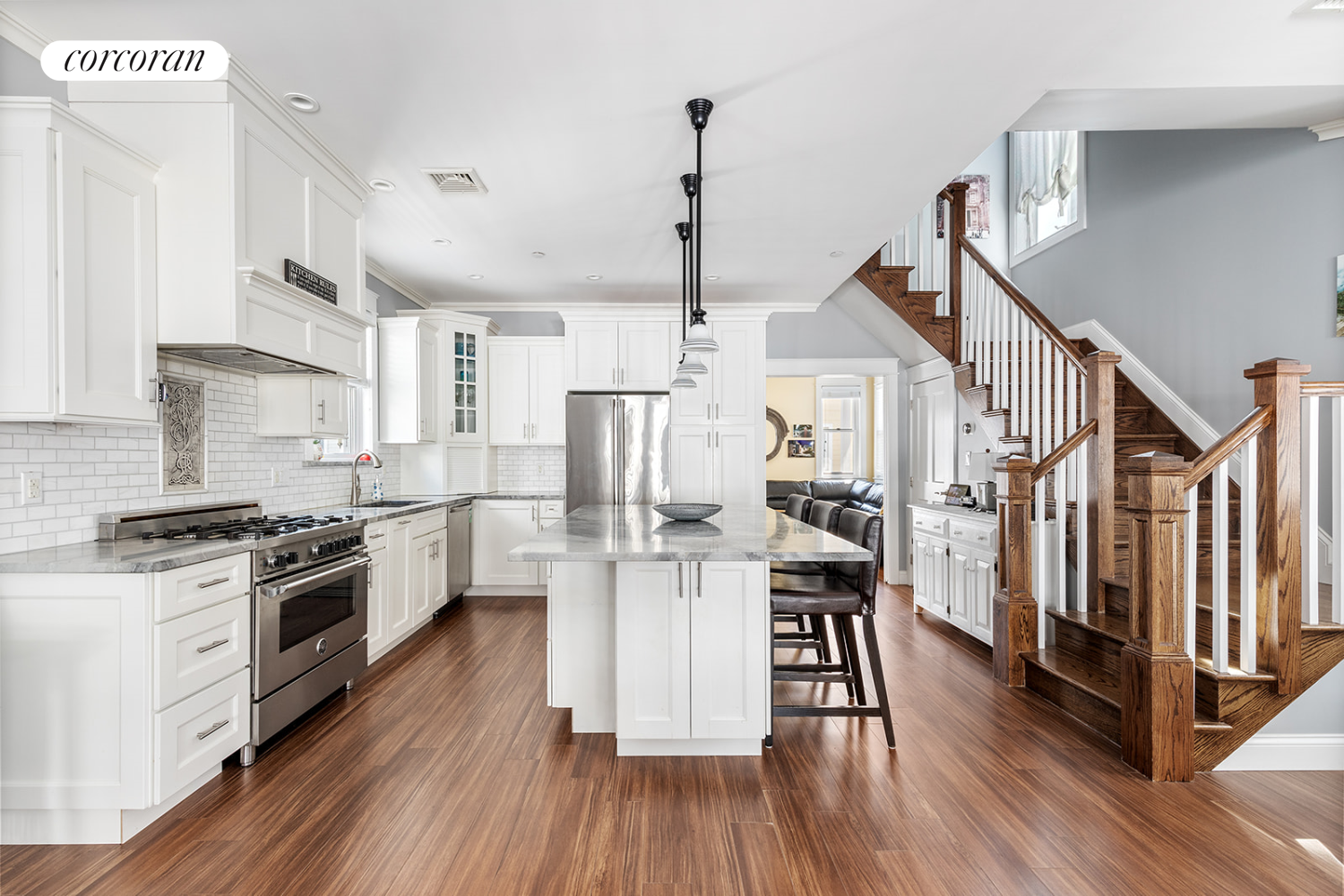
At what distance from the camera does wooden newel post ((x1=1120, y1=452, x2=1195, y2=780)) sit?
2350 mm

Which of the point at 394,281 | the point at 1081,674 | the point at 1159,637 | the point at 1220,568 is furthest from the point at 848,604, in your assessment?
the point at 394,281

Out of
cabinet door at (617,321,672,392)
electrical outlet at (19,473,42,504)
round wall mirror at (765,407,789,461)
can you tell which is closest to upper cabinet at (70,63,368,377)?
electrical outlet at (19,473,42,504)

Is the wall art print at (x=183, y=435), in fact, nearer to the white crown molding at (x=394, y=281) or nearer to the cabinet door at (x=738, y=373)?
the white crown molding at (x=394, y=281)

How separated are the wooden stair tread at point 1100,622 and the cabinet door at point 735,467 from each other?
2.46m

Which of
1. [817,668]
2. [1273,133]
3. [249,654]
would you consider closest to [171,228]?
[249,654]

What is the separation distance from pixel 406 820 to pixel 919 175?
3.52 metres

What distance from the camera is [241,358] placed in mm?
2758

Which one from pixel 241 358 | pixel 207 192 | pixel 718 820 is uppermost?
pixel 207 192

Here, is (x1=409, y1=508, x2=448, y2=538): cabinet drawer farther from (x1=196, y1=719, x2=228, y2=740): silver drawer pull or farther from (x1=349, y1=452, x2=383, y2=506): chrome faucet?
(x1=196, y1=719, x2=228, y2=740): silver drawer pull

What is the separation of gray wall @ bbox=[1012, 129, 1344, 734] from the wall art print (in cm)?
560

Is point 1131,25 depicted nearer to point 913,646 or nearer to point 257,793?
point 913,646

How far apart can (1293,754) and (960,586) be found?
6.24ft

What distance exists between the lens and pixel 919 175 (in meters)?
3.17

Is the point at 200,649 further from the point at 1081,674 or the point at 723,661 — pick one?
the point at 1081,674
